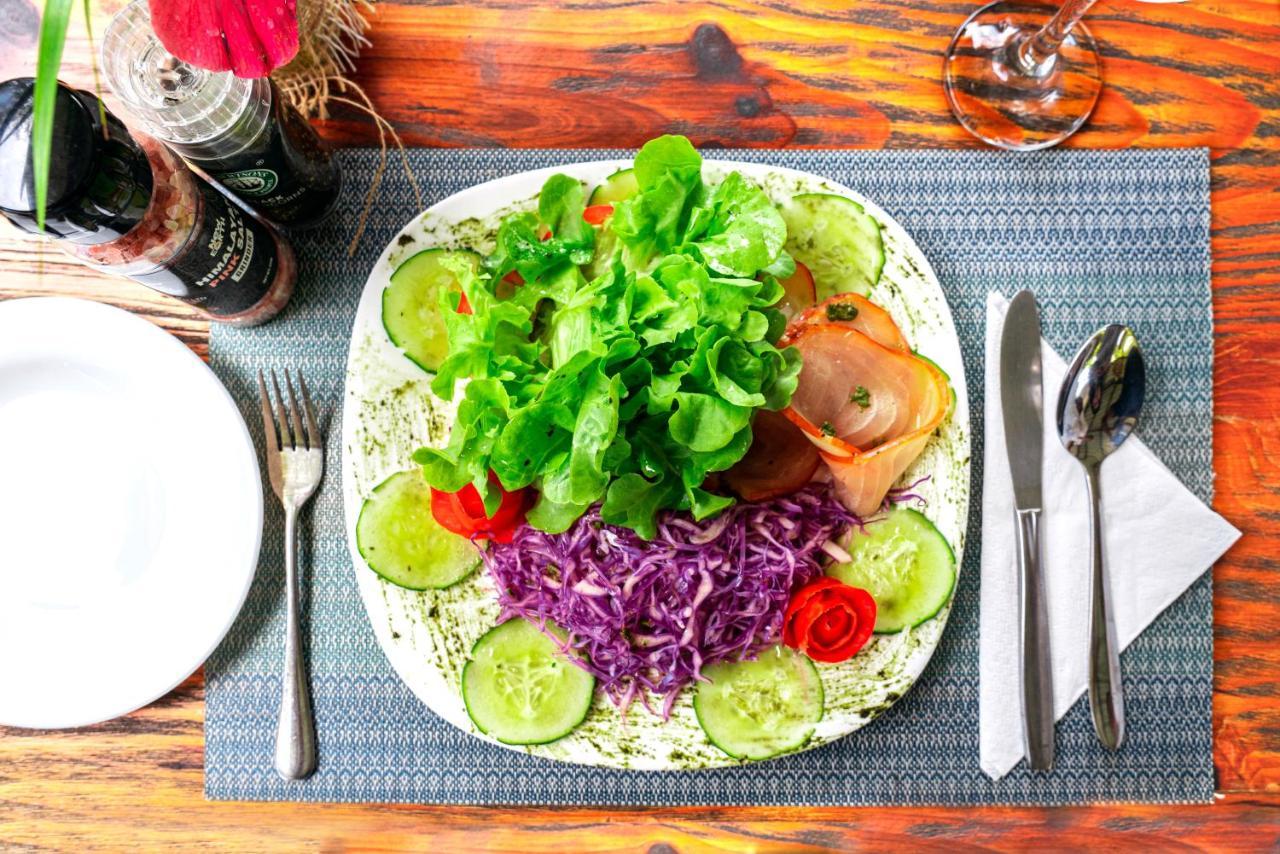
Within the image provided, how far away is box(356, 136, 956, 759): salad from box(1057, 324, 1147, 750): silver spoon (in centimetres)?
26

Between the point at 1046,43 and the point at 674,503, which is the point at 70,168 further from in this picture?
the point at 1046,43

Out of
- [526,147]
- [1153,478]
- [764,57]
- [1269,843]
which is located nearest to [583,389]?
[526,147]

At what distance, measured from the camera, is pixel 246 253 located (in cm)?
152

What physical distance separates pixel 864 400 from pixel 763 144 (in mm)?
536

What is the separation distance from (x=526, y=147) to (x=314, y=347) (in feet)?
1.80

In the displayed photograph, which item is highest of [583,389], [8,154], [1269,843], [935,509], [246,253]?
[8,154]

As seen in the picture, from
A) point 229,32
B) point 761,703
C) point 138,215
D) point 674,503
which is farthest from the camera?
point 761,703

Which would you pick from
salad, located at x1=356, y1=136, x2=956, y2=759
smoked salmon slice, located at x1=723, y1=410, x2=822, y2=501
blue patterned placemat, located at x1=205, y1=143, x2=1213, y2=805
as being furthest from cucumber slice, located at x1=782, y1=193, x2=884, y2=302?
smoked salmon slice, located at x1=723, y1=410, x2=822, y2=501

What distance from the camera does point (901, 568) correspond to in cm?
162

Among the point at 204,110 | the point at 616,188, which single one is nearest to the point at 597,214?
the point at 616,188

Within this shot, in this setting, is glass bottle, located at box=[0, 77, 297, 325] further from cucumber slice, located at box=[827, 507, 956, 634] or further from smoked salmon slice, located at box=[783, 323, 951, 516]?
cucumber slice, located at box=[827, 507, 956, 634]

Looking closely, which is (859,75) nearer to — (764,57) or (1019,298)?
(764,57)

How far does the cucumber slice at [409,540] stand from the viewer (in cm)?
160

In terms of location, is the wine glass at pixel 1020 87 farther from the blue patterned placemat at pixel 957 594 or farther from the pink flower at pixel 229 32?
the pink flower at pixel 229 32
